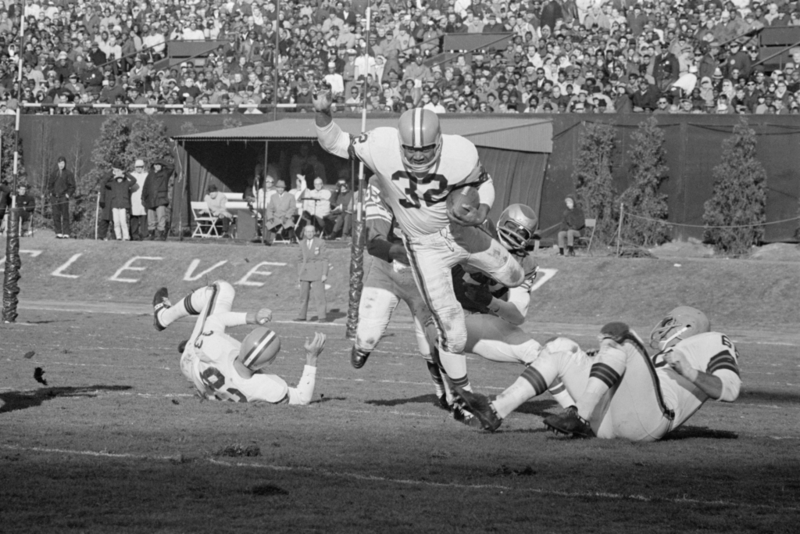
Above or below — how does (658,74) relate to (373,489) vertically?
above

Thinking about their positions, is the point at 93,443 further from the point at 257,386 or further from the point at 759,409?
the point at 759,409

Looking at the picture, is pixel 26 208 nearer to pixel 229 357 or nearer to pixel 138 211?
pixel 138 211

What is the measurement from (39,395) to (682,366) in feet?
17.3

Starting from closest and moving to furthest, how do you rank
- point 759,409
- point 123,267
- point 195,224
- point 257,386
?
point 257,386 → point 759,409 → point 123,267 → point 195,224

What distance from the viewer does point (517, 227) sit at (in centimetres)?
908

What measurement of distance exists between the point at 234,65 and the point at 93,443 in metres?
25.6

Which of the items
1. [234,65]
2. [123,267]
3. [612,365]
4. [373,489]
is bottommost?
[123,267]

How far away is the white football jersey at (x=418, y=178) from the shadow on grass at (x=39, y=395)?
3.06m

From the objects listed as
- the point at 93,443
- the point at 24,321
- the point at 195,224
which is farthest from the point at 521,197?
the point at 93,443

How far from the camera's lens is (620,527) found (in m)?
5.38

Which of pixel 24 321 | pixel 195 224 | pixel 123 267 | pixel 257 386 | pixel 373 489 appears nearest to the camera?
pixel 373 489

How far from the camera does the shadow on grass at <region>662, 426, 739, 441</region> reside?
820 centimetres

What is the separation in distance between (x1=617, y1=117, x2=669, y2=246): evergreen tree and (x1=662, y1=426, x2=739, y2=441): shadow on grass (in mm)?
16895

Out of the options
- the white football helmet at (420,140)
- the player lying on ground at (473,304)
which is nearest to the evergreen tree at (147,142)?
the player lying on ground at (473,304)
